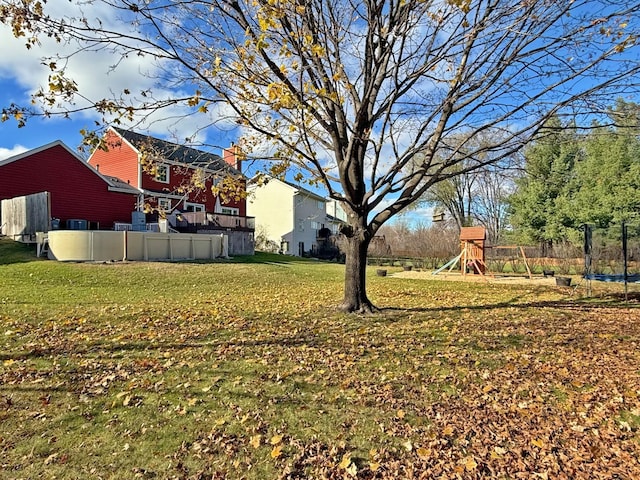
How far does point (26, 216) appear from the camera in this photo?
18.4 meters

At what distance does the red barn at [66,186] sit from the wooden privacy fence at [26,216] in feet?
6.48

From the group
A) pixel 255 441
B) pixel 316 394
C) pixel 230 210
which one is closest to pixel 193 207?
pixel 230 210

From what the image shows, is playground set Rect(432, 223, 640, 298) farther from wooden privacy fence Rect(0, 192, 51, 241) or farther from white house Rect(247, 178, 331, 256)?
white house Rect(247, 178, 331, 256)

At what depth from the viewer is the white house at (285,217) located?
3959 cm

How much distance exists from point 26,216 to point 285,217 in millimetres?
24098

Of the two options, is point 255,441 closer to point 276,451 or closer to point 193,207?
point 276,451

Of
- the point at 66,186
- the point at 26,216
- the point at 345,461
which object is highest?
the point at 66,186

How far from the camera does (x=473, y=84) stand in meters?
7.74

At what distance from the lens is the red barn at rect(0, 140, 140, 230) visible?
2097 centimetres

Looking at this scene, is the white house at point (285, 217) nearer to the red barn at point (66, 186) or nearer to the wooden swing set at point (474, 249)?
the red barn at point (66, 186)

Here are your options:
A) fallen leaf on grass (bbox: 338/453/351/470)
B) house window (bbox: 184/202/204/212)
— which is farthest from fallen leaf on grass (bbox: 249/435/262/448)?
house window (bbox: 184/202/204/212)

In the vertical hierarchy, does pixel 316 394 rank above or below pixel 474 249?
below

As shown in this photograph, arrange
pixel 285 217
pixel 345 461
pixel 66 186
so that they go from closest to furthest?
pixel 345 461
pixel 66 186
pixel 285 217

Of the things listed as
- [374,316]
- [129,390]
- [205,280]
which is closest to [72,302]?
[205,280]
